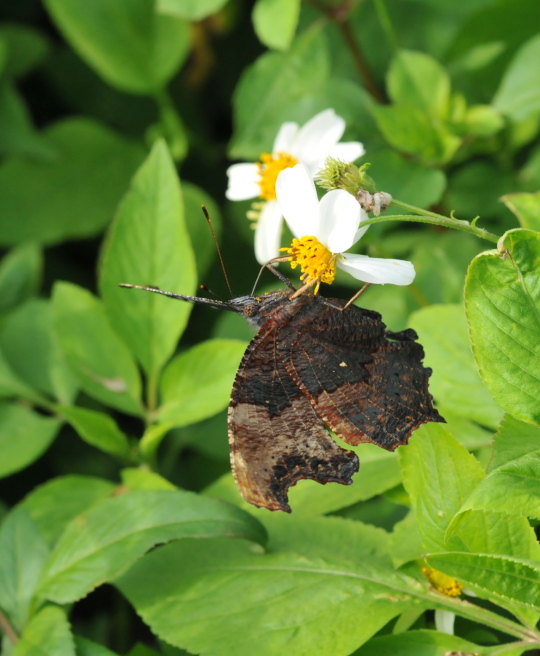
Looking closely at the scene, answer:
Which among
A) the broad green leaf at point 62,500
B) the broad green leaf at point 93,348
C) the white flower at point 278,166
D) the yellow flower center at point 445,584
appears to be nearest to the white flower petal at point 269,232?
the white flower at point 278,166

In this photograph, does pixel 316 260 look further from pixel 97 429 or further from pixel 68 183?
pixel 68 183

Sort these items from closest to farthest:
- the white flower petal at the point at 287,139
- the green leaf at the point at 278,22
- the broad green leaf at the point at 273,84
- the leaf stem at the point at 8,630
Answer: the leaf stem at the point at 8,630 < the white flower petal at the point at 287,139 < the green leaf at the point at 278,22 < the broad green leaf at the point at 273,84

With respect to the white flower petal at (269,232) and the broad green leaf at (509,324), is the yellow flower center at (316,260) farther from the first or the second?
the white flower petal at (269,232)

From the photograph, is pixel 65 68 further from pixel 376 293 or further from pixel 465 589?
pixel 465 589

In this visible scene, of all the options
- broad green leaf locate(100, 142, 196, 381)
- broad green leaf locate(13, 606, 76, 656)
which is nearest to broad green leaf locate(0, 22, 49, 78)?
broad green leaf locate(100, 142, 196, 381)

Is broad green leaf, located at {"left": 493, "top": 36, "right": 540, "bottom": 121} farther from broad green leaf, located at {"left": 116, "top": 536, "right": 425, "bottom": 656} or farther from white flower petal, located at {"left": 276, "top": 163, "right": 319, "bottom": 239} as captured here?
broad green leaf, located at {"left": 116, "top": 536, "right": 425, "bottom": 656}

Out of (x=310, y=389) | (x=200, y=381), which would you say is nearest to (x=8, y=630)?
(x=200, y=381)
